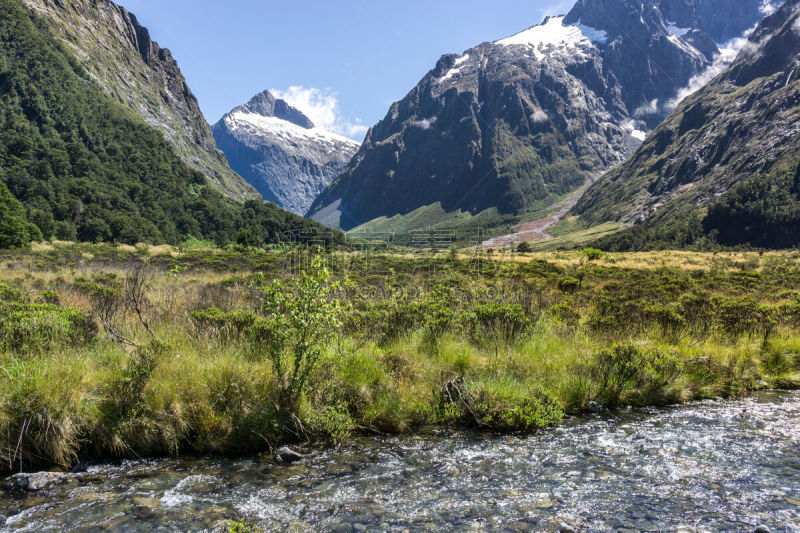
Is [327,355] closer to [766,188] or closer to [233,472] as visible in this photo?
[233,472]

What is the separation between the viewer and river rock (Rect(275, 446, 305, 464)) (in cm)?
601

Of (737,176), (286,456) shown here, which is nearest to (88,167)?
(286,456)

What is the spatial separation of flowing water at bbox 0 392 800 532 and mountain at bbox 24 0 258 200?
161752 mm

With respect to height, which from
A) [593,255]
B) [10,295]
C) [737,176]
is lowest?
[593,255]

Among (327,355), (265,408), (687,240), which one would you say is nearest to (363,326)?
(327,355)

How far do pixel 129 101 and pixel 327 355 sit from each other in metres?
177

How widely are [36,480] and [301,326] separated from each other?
3731 mm

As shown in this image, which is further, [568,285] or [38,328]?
[568,285]

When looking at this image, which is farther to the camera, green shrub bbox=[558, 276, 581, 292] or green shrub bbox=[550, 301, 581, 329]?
green shrub bbox=[558, 276, 581, 292]

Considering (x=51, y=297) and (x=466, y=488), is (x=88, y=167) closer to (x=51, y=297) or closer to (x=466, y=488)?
(x=51, y=297)

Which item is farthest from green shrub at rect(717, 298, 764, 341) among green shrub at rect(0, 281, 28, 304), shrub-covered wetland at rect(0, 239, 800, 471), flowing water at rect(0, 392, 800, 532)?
green shrub at rect(0, 281, 28, 304)

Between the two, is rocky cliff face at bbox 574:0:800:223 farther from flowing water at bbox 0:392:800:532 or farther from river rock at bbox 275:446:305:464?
river rock at bbox 275:446:305:464

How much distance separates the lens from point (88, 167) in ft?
299

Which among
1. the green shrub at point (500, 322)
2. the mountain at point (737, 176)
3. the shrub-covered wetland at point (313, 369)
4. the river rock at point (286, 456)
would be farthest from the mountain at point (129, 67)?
the mountain at point (737, 176)
